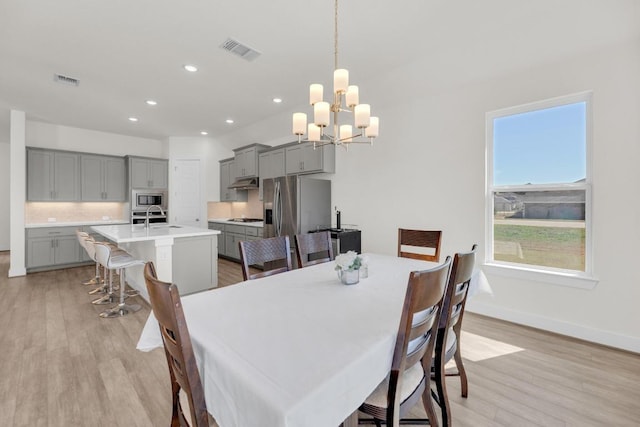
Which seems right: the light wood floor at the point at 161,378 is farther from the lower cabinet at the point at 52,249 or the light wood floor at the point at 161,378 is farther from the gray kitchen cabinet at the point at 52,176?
the gray kitchen cabinet at the point at 52,176

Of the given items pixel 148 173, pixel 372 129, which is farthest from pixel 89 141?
pixel 372 129

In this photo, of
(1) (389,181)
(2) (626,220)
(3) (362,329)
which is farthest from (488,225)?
(3) (362,329)

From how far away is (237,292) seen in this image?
5.29ft

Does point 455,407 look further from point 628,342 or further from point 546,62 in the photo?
point 546,62

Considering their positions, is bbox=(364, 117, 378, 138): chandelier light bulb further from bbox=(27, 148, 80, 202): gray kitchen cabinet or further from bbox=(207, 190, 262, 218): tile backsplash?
bbox=(27, 148, 80, 202): gray kitchen cabinet

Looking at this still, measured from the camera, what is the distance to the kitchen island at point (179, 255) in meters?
3.47

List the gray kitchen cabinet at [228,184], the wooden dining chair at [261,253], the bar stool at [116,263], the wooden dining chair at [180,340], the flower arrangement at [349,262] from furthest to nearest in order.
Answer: the gray kitchen cabinet at [228,184] → the bar stool at [116,263] → the wooden dining chair at [261,253] → the flower arrangement at [349,262] → the wooden dining chair at [180,340]

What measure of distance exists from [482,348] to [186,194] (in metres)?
6.69

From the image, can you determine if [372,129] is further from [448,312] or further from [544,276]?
[544,276]

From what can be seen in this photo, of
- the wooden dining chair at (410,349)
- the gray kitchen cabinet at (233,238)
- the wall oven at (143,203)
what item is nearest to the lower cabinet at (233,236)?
the gray kitchen cabinet at (233,238)

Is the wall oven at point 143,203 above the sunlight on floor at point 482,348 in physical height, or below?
above

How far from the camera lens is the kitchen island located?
3473 mm

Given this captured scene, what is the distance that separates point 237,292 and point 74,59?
3.62 metres

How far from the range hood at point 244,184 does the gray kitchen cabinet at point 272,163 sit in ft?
1.30
